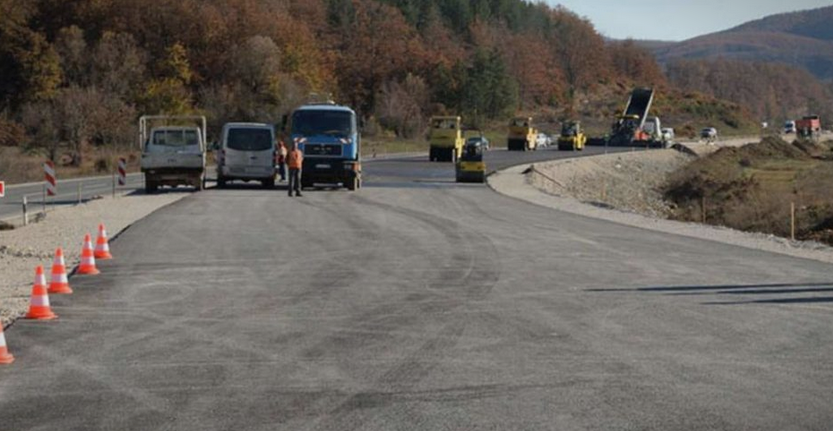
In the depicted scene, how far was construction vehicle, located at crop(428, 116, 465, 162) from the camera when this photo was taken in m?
66.1

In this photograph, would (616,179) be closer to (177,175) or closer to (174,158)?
(177,175)

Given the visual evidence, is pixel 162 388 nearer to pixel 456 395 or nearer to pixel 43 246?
pixel 456 395

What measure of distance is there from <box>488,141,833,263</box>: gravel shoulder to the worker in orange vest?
7.37 meters

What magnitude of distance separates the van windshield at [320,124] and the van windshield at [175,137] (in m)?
3.28

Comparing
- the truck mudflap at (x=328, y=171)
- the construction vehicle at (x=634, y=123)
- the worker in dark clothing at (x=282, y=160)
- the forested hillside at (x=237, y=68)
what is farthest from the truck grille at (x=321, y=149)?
the construction vehicle at (x=634, y=123)

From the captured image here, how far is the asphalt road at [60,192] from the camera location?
115ft

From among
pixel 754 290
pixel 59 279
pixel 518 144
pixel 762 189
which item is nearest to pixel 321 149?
pixel 59 279

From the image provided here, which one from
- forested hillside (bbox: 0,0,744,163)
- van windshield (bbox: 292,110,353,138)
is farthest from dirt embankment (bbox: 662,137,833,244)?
forested hillside (bbox: 0,0,744,163)

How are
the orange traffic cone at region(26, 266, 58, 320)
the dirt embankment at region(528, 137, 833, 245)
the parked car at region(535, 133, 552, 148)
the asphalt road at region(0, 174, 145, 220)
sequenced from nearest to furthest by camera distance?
1. the orange traffic cone at region(26, 266, 58, 320)
2. the asphalt road at region(0, 174, 145, 220)
3. the dirt embankment at region(528, 137, 833, 245)
4. the parked car at region(535, 133, 552, 148)

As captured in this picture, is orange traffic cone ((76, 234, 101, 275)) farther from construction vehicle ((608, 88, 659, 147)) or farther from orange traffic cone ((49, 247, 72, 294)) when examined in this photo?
construction vehicle ((608, 88, 659, 147))

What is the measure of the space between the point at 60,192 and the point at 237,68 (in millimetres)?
50526

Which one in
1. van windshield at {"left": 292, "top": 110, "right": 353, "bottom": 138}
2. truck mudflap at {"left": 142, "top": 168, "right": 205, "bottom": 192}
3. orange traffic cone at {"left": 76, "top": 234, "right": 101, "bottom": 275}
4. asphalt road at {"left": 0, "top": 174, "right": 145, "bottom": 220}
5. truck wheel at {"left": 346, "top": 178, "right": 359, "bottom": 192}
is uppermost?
van windshield at {"left": 292, "top": 110, "right": 353, "bottom": 138}

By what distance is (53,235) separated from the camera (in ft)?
79.3

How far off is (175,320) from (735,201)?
3878 centimetres
